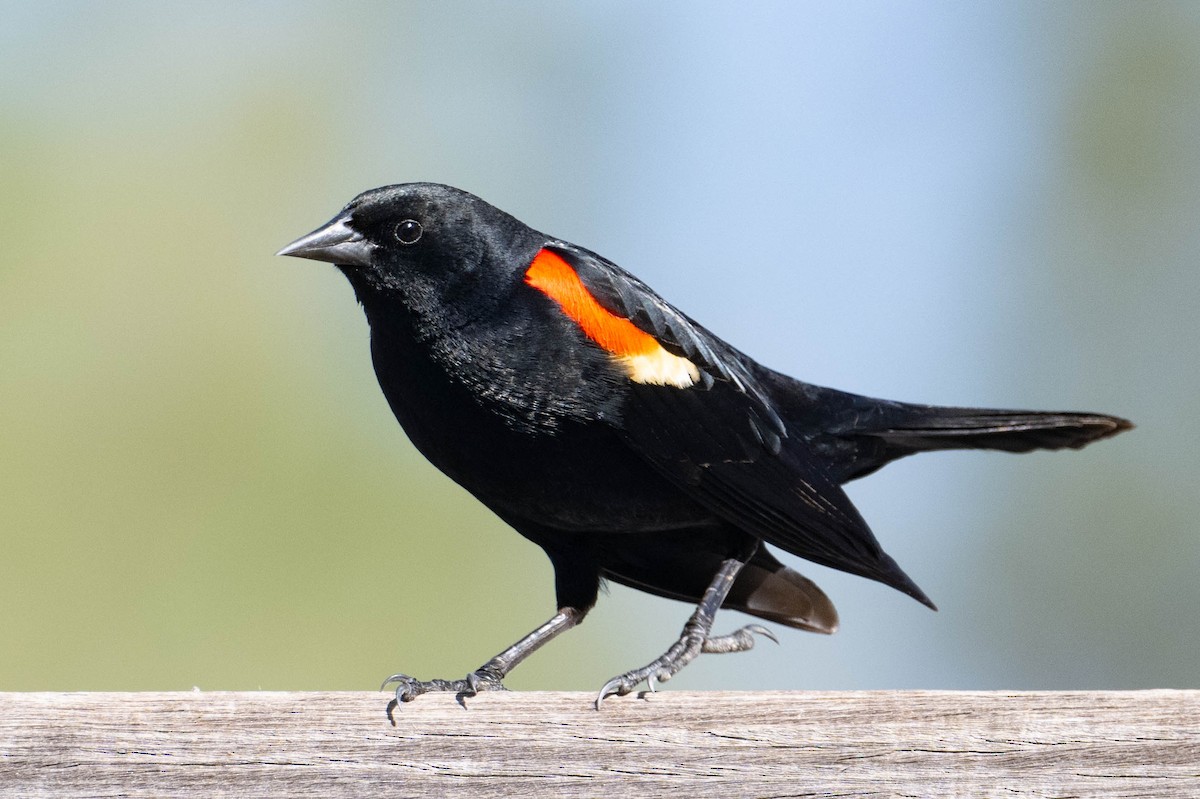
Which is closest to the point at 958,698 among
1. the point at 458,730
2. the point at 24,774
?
the point at 458,730

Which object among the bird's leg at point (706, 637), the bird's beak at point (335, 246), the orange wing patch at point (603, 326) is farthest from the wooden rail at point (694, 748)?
the bird's beak at point (335, 246)

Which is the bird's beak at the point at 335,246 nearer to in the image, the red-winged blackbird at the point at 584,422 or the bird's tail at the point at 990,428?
the red-winged blackbird at the point at 584,422

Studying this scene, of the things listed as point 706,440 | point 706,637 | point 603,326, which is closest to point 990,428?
point 706,440

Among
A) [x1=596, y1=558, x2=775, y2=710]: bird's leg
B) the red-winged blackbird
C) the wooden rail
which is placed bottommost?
the wooden rail

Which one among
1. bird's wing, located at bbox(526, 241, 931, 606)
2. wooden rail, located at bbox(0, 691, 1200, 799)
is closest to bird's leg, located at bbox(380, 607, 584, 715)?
wooden rail, located at bbox(0, 691, 1200, 799)

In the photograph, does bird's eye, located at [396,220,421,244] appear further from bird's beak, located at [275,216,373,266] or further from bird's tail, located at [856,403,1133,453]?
bird's tail, located at [856,403,1133,453]

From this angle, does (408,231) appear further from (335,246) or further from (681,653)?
(681,653)
